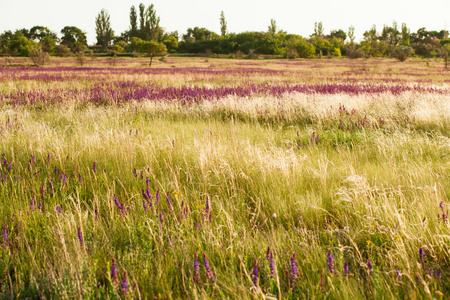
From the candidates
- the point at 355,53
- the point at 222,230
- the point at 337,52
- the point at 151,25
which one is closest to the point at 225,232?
the point at 222,230

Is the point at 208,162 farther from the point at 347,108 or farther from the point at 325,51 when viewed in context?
the point at 325,51

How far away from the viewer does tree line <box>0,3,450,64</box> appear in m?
71.2

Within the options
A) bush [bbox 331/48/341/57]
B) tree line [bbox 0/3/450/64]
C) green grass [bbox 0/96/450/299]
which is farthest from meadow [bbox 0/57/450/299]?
bush [bbox 331/48/341/57]

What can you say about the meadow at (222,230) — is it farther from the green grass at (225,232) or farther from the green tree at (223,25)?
the green tree at (223,25)

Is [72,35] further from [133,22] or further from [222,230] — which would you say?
[222,230]

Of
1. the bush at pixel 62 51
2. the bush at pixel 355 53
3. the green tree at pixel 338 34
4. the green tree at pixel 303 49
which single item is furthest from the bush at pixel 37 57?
the green tree at pixel 338 34

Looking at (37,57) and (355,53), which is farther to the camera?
(355,53)

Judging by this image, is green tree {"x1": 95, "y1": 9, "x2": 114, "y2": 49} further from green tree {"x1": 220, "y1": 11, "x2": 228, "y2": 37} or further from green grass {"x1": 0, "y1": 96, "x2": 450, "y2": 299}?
green grass {"x1": 0, "y1": 96, "x2": 450, "y2": 299}

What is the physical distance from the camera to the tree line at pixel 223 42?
2805 inches

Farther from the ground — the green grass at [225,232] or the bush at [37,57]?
the bush at [37,57]

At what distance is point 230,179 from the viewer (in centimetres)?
321

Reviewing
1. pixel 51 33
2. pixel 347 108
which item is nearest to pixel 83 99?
pixel 347 108

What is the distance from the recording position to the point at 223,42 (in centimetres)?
8838

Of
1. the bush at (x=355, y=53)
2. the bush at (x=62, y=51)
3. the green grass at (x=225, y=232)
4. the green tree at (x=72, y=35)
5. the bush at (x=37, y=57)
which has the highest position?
the green tree at (x=72, y=35)
